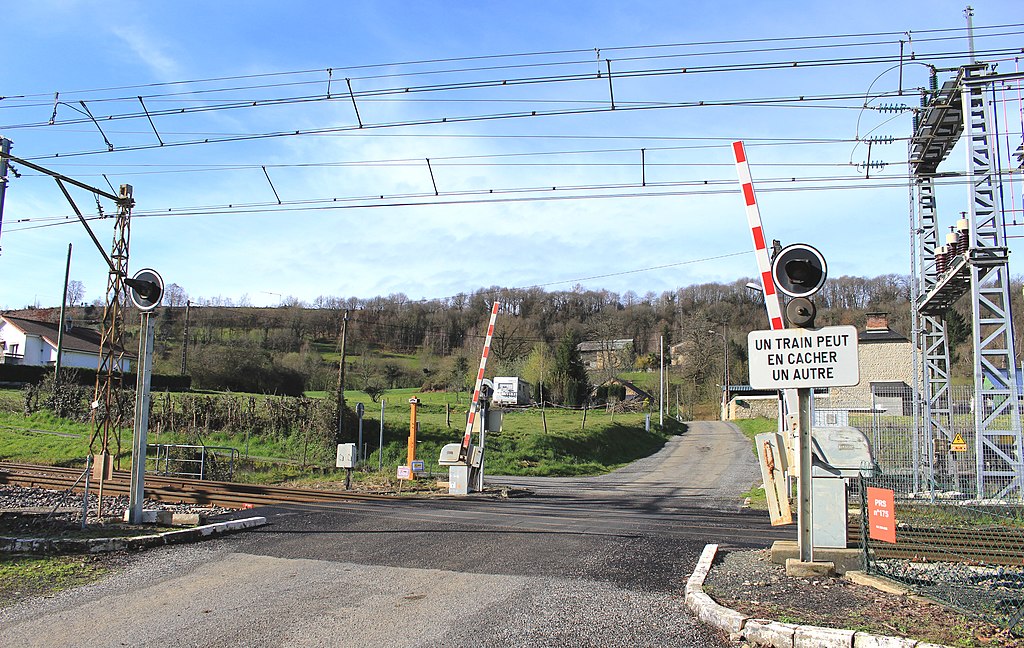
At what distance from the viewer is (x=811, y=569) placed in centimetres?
671

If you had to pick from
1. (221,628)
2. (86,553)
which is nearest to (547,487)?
(86,553)

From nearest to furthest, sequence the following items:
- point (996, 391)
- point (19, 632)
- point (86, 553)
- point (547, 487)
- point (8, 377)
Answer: point (19, 632)
point (86, 553)
point (996, 391)
point (547, 487)
point (8, 377)

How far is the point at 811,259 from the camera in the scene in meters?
6.97

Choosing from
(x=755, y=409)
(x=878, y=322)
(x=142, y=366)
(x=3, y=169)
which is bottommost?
(x=755, y=409)

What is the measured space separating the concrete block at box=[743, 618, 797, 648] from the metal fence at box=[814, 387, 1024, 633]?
1.48 metres

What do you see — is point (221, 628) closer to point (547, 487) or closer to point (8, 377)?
point (547, 487)

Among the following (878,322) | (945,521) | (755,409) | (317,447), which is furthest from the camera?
(755,409)

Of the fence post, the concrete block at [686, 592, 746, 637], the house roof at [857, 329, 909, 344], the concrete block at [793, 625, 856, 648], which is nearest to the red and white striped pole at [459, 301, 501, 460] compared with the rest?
the fence post

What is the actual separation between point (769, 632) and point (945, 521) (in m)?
9.66

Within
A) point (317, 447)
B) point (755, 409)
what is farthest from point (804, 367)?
point (755, 409)

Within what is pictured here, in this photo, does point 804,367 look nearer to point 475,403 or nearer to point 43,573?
point 43,573

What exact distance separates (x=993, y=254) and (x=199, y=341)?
62.3m

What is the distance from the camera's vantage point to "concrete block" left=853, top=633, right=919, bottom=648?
15.0 ft

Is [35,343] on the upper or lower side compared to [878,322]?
lower
